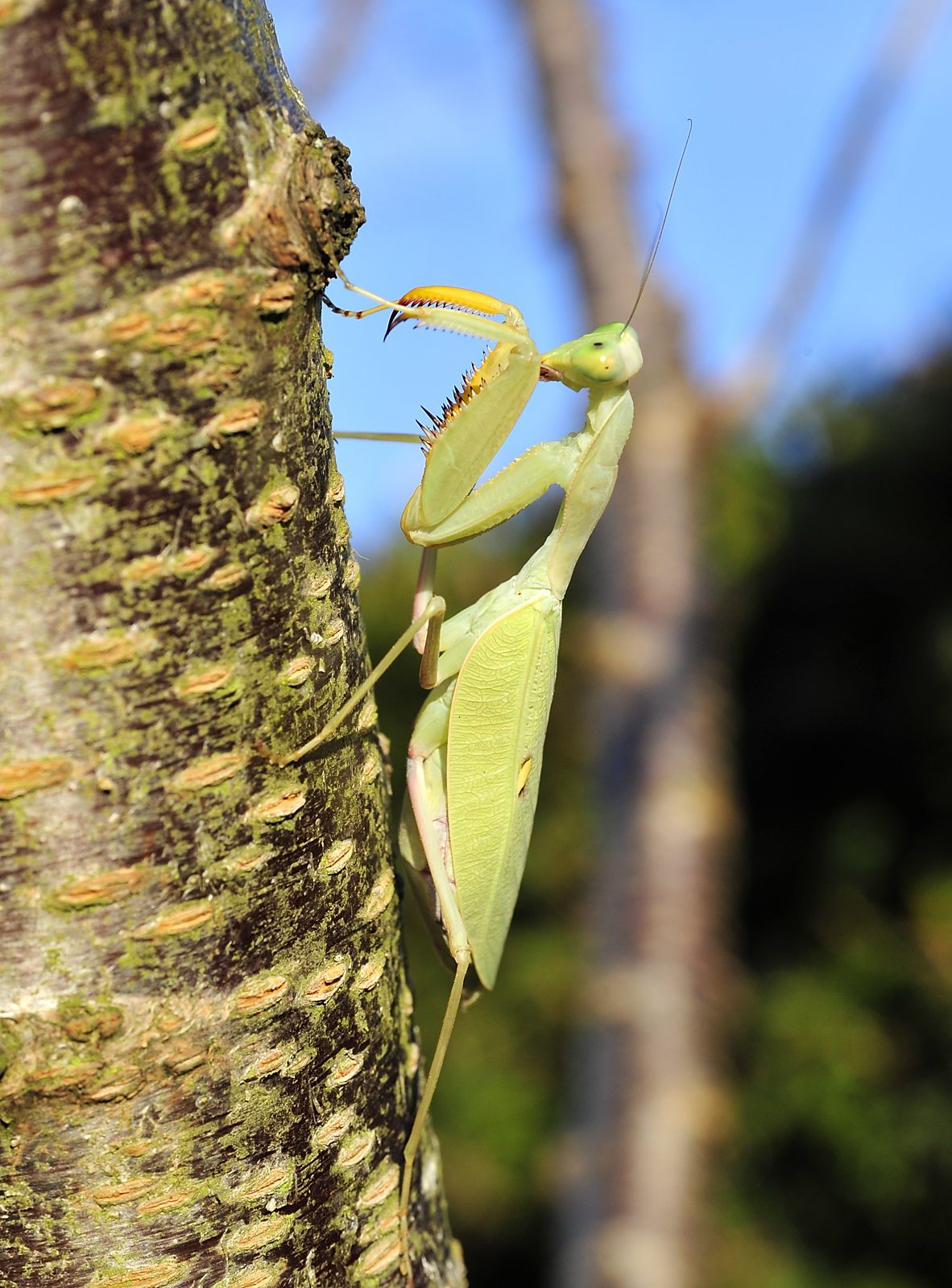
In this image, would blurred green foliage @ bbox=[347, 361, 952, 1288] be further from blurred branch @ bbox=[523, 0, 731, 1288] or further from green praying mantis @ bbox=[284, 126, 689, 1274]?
green praying mantis @ bbox=[284, 126, 689, 1274]

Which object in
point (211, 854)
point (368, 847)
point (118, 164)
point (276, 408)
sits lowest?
point (368, 847)

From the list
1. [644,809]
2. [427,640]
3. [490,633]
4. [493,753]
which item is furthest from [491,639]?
[644,809]

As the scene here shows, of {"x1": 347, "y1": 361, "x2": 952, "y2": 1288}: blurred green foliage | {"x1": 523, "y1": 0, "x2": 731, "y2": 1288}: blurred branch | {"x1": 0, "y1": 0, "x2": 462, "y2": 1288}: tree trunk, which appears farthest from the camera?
{"x1": 347, "y1": 361, "x2": 952, "y2": 1288}: blurred green foliage

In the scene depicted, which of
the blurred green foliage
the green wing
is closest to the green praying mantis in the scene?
the green wing

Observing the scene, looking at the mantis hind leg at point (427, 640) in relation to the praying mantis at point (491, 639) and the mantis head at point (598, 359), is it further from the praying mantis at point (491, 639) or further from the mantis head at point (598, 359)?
the mantis head at point (598, 359)

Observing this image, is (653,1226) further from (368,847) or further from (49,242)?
(49,242)

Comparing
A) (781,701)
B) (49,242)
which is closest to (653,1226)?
(781,701)
